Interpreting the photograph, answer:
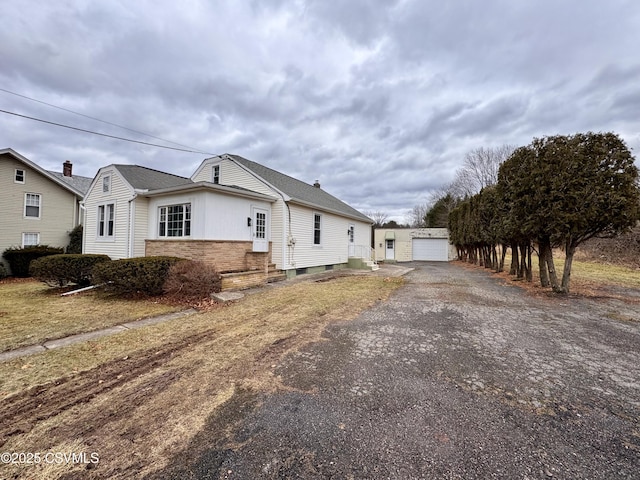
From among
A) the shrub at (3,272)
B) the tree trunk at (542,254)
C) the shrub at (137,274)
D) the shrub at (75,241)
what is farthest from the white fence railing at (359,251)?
the shrub at (3,272)

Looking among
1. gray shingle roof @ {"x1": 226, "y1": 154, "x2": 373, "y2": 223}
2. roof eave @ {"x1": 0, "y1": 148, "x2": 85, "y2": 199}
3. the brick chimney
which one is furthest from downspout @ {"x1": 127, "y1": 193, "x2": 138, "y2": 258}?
the brick chimney

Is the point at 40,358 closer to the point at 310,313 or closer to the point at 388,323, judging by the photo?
the point at 310,313

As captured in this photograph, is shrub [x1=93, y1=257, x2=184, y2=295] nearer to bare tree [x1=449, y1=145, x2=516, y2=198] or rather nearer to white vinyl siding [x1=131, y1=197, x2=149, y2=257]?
white vinyl siding [x1=131, y1=197, x2=149, y2=257]

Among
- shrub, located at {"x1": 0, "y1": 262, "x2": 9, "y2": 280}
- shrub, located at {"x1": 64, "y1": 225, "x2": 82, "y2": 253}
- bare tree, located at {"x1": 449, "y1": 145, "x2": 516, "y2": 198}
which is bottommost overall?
shrub, located at {"x1": 0, "y1": 262, "x2": 9, "y2": 280}

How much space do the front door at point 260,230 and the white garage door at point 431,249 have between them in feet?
69.3

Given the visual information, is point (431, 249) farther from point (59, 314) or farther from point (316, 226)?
point (59, 314)

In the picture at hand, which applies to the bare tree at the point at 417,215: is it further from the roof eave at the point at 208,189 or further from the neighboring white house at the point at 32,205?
the neighboring white house at the point at 32,205

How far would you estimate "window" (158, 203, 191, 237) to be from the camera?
10820 mm

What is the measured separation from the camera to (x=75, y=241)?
17.8 metres

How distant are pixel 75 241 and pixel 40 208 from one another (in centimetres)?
256

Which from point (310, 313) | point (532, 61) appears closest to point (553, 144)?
point (532, 61)

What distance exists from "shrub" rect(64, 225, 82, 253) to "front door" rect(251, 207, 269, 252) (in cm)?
1376

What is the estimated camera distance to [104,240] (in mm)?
13797

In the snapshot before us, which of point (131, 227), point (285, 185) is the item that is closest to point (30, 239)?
point (131, 227)
